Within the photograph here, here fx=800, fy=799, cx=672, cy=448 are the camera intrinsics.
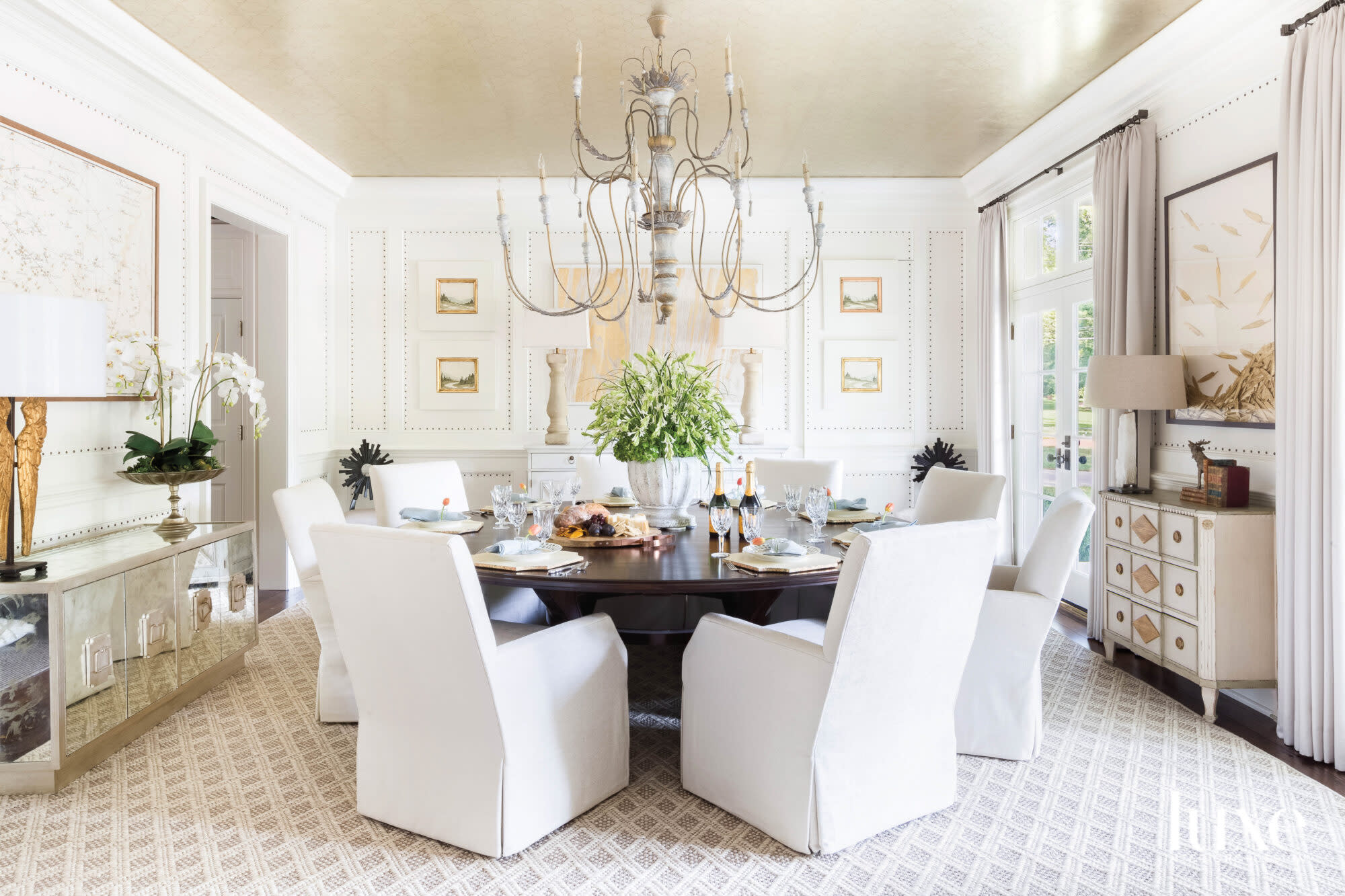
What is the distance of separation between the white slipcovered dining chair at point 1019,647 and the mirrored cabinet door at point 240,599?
3095 mm

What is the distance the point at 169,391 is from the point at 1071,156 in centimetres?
501

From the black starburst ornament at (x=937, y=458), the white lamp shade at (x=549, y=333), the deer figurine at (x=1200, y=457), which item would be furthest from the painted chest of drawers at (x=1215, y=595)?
the white lamp shade at (x=549, y=333)

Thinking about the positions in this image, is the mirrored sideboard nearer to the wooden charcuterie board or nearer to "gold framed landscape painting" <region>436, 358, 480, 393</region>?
the wooden charcuterie board

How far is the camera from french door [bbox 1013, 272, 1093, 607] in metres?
4.75

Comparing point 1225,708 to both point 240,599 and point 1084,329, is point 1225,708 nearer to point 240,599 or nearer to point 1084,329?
point 1084,329

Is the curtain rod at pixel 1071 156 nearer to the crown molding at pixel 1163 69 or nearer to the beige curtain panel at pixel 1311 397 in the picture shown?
the crown molding at pixel 1163 69

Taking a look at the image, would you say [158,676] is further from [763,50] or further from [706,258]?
[706,258]

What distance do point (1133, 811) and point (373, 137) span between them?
508cm

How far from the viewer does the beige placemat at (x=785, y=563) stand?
7.89 feet

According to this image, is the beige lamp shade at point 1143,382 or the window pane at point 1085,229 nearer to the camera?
the beige lamp shade at point 1143,382

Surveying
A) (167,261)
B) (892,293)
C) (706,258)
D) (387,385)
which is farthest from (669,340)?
(167,261)

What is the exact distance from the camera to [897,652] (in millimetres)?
2117

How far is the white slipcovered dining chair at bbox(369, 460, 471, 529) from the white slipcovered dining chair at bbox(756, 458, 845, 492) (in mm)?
1669

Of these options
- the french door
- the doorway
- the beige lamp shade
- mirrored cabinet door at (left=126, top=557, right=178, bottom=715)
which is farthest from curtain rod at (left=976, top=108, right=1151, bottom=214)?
the doorway
